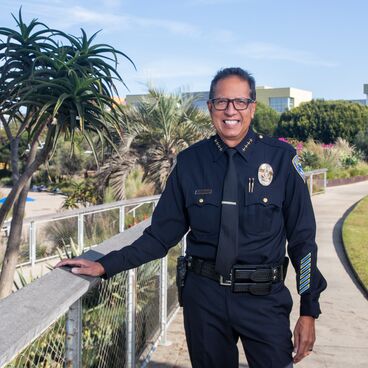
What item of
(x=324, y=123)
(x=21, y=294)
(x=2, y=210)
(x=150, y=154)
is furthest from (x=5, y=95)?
(x=324, y=123)

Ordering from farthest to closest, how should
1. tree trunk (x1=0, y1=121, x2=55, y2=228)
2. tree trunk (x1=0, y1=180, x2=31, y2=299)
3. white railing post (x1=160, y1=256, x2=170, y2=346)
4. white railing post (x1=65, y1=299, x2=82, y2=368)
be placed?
tree trunk (x1=0, y1=121, x2=55, y2=228) → tree trunk (x1=0, y1=180, x2=31, y2=299) → white railing post (x1=160, y1=256, x2=170, y2=346) → white railing post (x1=65, y1=299, x2=82, y2=368)

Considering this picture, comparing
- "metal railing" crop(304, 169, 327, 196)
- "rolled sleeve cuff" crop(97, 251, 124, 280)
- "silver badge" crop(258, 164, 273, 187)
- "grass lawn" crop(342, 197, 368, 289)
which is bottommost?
"grass lawn" crop(342, 197, 368, 289)

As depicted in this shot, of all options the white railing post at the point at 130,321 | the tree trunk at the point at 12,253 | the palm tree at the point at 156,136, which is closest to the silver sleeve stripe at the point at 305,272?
the white railing post at the point at 130,321

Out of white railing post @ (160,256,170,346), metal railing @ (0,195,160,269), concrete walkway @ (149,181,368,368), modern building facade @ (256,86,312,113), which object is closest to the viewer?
concrete walkway @ (149,181,368,368)

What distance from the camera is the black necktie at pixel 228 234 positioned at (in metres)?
2.45

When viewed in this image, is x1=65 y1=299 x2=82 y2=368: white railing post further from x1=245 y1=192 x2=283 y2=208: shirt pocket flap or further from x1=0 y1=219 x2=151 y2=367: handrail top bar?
x1=245 y1=192 x2=283 y2=208: shirt pocket flap

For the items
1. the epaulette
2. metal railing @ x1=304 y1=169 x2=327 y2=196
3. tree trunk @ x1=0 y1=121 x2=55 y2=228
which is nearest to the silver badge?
the epaulette

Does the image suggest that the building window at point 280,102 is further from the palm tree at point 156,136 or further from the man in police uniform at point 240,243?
the man in police uniform at point 240,243

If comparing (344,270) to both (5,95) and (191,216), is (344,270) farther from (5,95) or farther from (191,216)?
(191,216)

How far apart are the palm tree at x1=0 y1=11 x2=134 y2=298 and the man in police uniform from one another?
283 cm

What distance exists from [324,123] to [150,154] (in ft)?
108

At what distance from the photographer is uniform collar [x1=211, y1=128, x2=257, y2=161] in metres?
2.59

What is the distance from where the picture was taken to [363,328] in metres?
5.20

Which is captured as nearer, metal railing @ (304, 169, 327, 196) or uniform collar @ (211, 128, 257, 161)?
uniform collar @ (211, 128, 257, 161)
